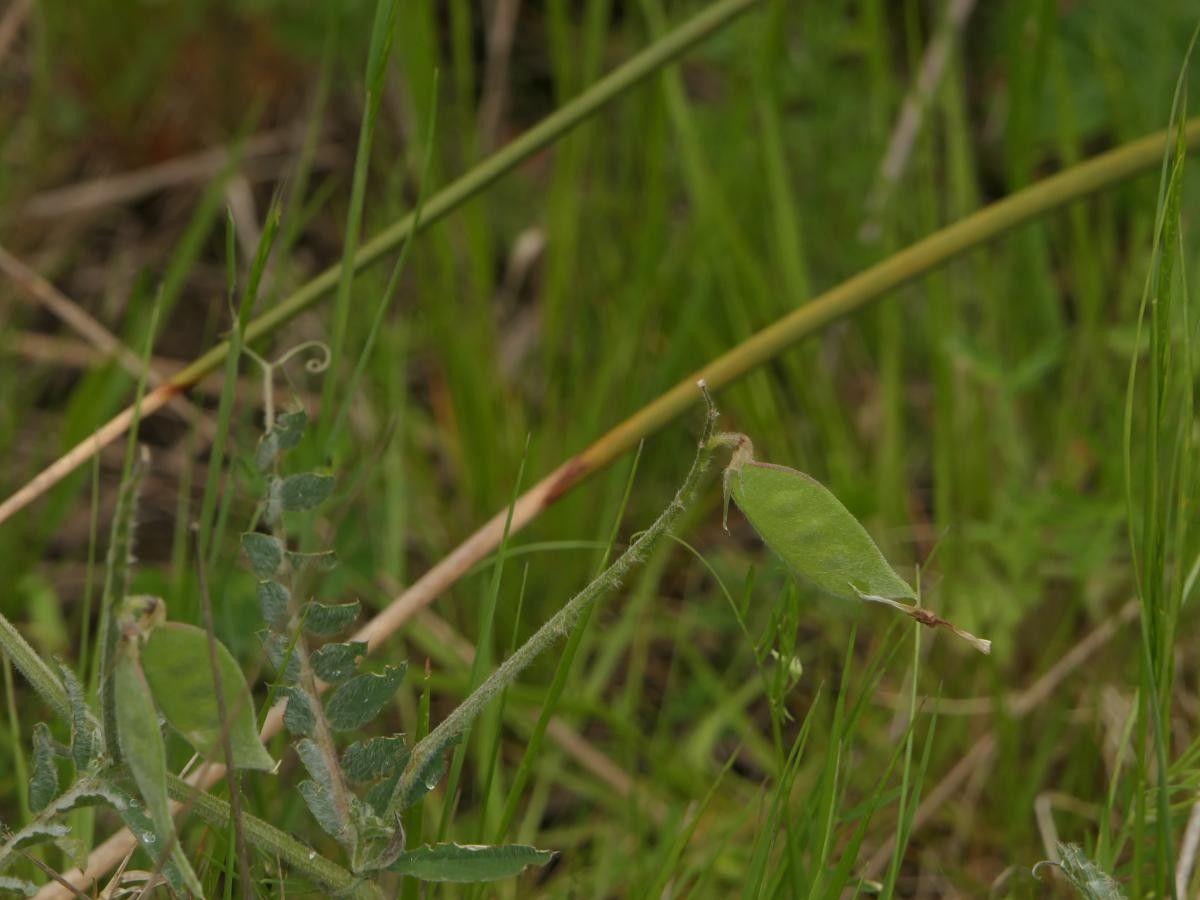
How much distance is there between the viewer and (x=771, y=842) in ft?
2.24

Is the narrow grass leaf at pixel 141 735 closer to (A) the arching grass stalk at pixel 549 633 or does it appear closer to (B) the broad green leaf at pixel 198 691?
(B) the broad green leaf at pixel 198 691

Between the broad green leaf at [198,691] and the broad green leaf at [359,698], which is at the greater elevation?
the broad green leaf at [198,691]

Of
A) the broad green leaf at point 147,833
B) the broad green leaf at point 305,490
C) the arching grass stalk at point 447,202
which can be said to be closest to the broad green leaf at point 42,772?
the broad green leaf at point 147,833

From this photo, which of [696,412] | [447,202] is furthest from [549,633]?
[696,412]

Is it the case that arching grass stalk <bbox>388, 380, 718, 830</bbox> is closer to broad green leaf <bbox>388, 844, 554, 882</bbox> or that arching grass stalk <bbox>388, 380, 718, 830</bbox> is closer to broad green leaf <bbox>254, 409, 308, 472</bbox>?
broad green leaf <bbox>388, 844, 554, 882</bbox>

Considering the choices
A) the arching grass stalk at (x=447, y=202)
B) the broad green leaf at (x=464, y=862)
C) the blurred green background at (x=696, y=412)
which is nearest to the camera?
the broad green leaf at (x=464, y=862)

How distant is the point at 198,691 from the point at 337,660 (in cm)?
11

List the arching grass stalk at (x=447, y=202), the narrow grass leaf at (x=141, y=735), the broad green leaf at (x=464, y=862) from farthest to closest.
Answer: the arching grass stalk at (x=447, y=202), the broad green leaf at (x=464, y=862), the narrow grass leaf at (x=141, y=735)

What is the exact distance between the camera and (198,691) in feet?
1.82

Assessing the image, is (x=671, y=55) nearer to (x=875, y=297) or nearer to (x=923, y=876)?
(x=875, y=297)

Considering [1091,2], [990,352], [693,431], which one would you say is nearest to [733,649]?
[693,431]

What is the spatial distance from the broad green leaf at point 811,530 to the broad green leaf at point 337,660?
0.20m

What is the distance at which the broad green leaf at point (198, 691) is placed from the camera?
54cm

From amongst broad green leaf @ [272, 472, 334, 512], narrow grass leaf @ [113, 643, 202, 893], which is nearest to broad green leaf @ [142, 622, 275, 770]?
narrow grass leaf @ [113, 643, 202, 893]
